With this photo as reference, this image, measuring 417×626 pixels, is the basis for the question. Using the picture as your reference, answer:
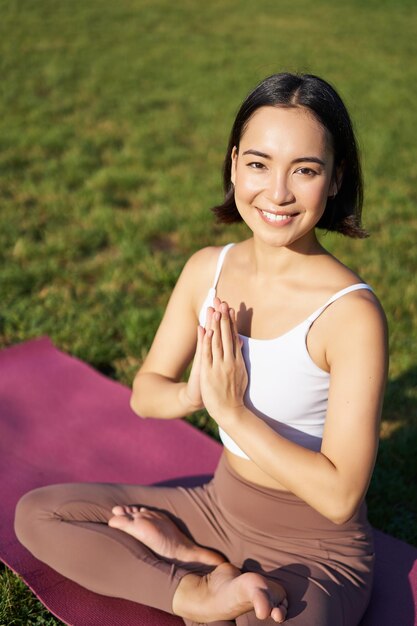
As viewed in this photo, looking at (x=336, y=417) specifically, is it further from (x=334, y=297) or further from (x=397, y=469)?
(x=397, y=469)

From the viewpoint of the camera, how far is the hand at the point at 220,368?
2090mm

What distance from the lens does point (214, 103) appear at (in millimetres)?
8320

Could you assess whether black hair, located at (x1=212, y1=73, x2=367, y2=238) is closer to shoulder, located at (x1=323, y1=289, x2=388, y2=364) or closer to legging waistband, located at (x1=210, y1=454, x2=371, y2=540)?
shoulder, located at (x1=323, y1=289, x2=388, y2=364)

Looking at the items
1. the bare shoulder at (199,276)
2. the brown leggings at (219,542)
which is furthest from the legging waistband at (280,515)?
the bare shoulder at (199,276)

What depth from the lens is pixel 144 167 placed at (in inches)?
256

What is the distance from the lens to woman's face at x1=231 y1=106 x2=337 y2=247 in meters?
2.05

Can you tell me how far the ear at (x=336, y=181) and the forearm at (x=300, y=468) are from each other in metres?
0.67

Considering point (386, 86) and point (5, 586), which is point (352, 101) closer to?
point (386, 86)

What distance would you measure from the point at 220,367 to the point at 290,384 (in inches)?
8.7

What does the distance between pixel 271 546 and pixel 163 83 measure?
7.64 m

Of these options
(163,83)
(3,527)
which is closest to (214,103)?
(163,83)

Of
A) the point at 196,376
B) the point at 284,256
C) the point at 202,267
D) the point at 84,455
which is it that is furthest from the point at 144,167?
the point at 196,376

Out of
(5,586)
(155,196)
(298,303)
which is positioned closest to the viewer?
(298,303)

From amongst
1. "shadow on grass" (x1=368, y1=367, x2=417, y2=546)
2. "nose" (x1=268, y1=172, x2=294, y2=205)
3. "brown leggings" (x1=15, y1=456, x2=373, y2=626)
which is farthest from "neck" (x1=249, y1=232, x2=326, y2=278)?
"shadow on grass" (x1=368, y1=367, x2=417, y2=546)
